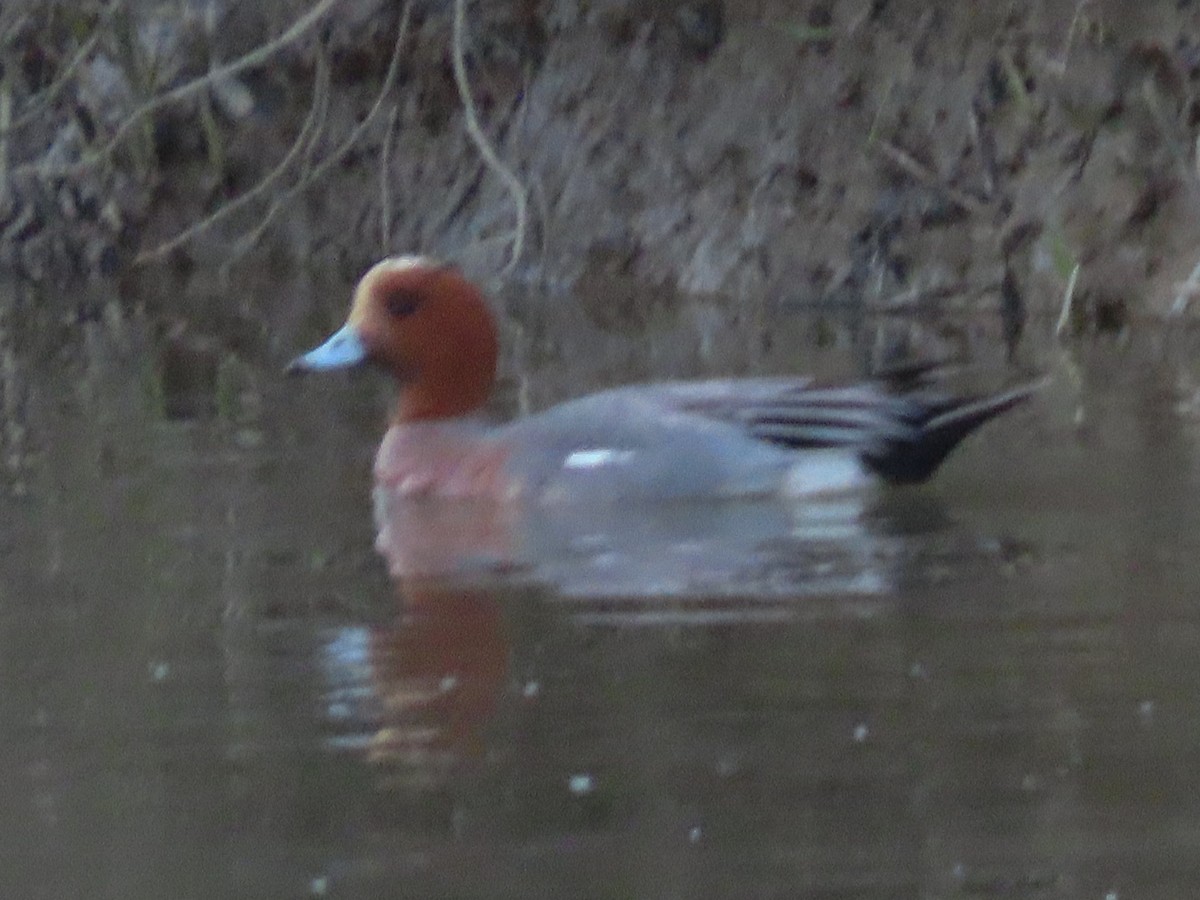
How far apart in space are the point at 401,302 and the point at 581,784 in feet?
13.5

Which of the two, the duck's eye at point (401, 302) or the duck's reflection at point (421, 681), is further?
the duck's eye at point (401, 302)

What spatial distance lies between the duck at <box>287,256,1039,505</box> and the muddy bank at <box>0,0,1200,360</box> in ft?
12.8

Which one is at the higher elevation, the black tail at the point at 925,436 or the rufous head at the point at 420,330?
the rufous head at the point at 420,330

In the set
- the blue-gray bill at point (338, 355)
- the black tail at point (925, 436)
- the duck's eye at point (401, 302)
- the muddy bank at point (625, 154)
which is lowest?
the muddy bank at point (625, 154)

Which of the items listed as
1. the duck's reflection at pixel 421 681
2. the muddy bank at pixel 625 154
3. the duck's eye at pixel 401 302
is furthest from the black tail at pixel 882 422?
the muddy bank at pixel 625 154

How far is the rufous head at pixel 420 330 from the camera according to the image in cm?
823

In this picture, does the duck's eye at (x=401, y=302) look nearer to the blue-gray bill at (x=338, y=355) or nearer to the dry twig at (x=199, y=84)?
the blue-gray bill at (x=338, y=355)

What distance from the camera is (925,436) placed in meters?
7.35

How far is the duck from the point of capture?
288 inches

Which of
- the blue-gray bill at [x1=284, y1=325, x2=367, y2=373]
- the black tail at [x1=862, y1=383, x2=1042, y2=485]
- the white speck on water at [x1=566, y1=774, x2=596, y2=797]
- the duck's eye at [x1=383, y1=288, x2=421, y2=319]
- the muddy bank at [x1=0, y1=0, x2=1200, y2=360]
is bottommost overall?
the muddy bank at [x1=0, y1=0, x2=1200, y2=360]

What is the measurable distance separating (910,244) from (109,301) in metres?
3.92

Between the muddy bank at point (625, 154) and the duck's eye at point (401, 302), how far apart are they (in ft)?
11.8

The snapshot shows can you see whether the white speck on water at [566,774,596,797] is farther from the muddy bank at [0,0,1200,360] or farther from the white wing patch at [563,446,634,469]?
the muddy bank at [0,0,1200,360]

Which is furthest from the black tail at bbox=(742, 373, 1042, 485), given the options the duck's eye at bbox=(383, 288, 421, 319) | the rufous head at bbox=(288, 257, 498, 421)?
the duck's eye at bbox=(383, 288, 421, 319)
